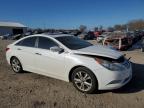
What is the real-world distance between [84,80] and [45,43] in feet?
6.12

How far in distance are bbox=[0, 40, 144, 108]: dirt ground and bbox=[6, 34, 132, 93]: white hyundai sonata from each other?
0.28 m

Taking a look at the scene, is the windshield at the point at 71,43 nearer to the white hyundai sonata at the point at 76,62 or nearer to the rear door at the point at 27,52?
the white hyundai sonata at the point at 76,62

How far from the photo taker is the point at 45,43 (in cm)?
632

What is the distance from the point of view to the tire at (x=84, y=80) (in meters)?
5.14

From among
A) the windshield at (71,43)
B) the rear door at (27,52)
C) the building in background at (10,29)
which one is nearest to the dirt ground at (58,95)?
the rear door at (27,52)

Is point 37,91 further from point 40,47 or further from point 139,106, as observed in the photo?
point 139,106

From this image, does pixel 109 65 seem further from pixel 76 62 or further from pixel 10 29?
pixel 10 29

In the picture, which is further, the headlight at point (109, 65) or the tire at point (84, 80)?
the tire at point (84, 80)

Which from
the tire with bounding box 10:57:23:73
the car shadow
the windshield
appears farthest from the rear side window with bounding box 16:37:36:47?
the car shadow

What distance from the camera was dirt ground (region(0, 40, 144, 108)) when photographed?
465cm

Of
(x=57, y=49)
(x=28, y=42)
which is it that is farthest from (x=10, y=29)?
(x=57, y=49)

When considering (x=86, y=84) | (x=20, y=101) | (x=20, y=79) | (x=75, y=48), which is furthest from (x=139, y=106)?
(x=20, y=79)

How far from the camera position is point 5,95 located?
5281mm

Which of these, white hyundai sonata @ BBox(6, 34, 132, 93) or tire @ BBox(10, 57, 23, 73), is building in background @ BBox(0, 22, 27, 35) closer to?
tire @ BBox(10, 57, 23, 73)
